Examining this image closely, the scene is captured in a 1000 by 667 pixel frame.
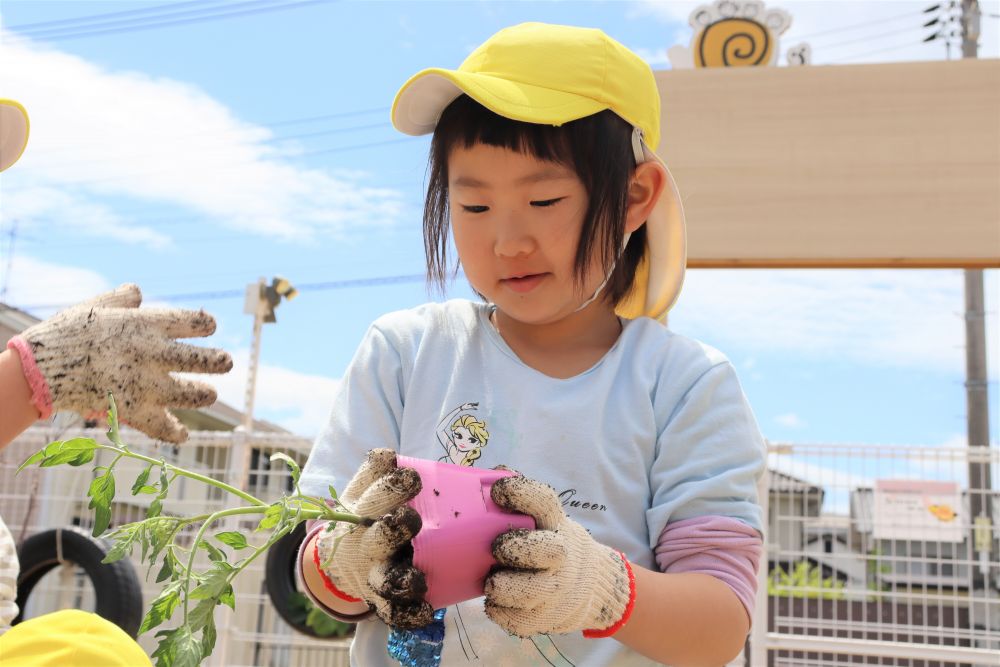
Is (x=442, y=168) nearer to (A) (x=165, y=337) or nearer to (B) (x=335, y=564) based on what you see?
(A) (x=165, y=337)

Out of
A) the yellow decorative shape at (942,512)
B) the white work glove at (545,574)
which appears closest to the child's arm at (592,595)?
the white work glove at (545,574)

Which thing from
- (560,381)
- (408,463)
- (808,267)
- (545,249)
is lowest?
(408,463)

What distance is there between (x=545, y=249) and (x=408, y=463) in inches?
15.6

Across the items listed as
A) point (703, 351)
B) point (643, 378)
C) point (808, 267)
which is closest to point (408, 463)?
point (643, 378)

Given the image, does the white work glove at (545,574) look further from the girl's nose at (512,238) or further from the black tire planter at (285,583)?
the black tire planter at (285,583)

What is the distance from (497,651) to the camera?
3.68 feet

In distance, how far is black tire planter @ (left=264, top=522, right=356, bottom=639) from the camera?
13.3 ft

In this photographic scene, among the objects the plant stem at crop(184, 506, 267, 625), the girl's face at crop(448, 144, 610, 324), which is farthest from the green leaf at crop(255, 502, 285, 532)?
the girl's face at crop(448, 144, 610, 324)

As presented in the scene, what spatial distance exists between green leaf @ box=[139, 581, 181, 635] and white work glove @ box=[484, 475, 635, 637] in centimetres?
29

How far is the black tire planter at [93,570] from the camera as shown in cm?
379

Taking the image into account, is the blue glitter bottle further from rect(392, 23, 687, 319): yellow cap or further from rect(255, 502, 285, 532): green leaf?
rect(392, 23, 687, 319): yellow cap

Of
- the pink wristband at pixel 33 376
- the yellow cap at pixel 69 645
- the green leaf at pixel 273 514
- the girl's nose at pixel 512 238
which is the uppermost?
the girl's nose at pixel 512 238

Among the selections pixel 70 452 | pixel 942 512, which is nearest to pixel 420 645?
pixel 70 452

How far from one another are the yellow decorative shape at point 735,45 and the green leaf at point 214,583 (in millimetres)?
2512
